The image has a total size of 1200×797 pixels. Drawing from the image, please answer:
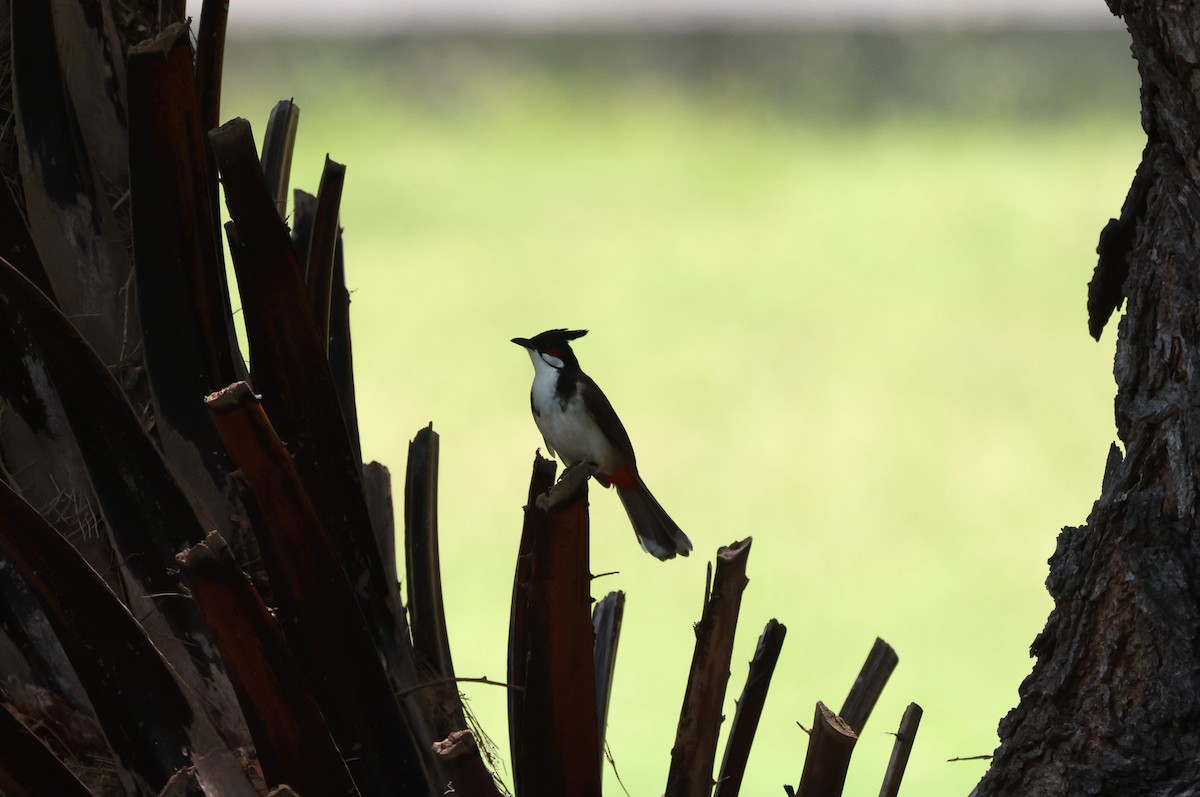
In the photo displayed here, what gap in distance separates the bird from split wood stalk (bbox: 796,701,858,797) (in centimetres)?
105

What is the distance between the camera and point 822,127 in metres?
7.62

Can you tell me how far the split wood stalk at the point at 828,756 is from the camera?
1039 mm

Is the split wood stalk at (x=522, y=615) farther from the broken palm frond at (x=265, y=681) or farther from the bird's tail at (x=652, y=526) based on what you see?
the bird's tail at (x=652, y=526)

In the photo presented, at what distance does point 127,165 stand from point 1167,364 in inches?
30.5

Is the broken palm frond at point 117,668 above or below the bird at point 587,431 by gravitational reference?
below

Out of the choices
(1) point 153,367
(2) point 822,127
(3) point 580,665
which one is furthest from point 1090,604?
(2) point 822,127

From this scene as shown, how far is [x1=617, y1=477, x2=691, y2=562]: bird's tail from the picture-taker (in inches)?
82.8

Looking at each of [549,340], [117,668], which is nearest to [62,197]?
[117,668]

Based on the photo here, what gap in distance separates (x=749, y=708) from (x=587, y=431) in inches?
42.0

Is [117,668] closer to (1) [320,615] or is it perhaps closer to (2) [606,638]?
(1) [320,615]

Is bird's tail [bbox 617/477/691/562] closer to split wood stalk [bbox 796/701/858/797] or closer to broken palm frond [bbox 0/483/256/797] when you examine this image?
split wood stalk [bbox 796/701/858/797]

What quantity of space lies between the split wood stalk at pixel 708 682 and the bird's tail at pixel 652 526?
97 centimetres

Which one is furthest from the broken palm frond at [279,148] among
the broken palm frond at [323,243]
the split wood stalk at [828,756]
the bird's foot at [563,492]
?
the split wood stalk at [828,756]

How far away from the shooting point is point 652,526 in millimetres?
2152
